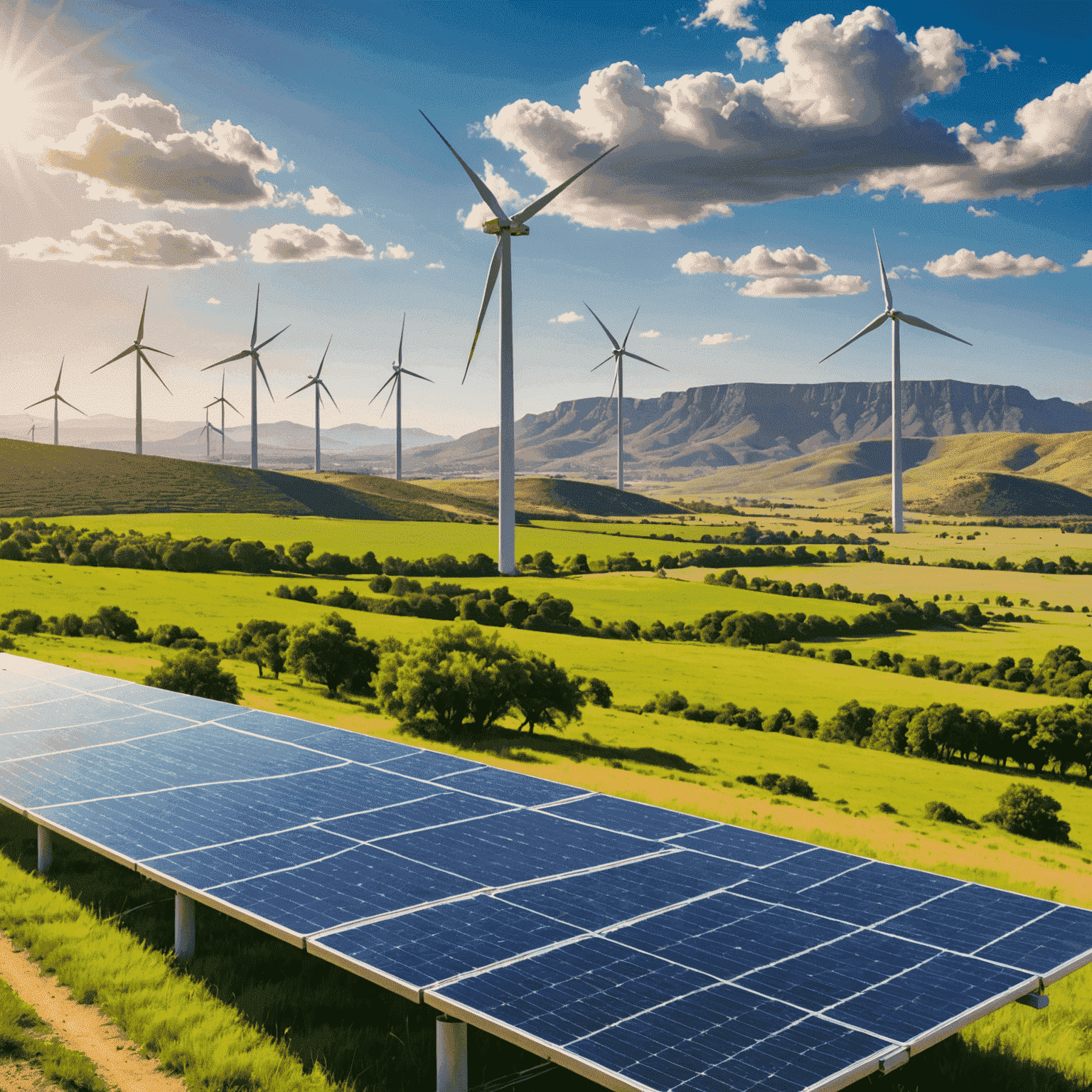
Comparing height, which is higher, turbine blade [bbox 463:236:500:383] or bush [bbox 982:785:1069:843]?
turbine blade [bbox 463:236:500:383]

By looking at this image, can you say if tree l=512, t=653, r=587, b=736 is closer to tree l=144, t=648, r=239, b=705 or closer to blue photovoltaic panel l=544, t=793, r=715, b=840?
tree l=144, t=648, r=239, b=705

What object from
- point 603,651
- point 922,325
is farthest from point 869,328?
point 603,651

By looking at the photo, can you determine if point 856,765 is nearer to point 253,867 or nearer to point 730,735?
point 730,735

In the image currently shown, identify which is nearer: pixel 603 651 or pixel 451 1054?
pixel 451 1054

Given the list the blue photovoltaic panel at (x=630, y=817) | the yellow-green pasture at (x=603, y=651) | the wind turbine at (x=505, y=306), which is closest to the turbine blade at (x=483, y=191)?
the wind turbine at (x=505, y=306)

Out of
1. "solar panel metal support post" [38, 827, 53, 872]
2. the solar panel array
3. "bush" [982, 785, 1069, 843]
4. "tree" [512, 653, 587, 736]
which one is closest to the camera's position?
the solar panel array

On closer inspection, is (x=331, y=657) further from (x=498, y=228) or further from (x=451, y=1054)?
(x=498, y=228)

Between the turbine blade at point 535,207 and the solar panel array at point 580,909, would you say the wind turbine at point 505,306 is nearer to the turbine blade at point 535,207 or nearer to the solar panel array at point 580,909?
the turbine blade at point 535,207

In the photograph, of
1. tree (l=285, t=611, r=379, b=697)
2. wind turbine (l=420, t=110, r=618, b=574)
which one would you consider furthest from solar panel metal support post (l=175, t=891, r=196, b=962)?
wind turbine (l=420, t=110, r=618, b=574)
